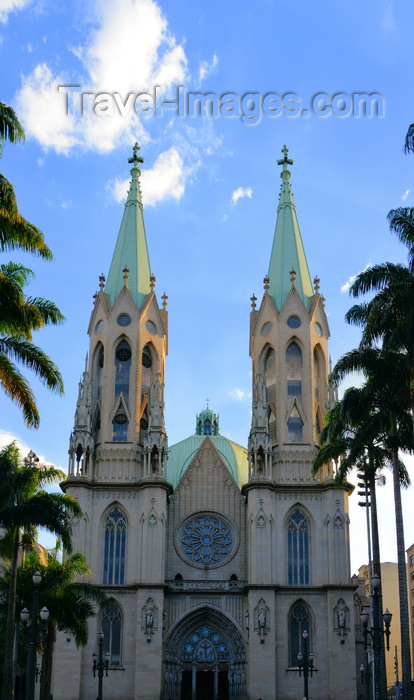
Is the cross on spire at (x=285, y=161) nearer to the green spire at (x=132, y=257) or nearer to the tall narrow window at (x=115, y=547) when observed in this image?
the green spire at (x=132, y=257)

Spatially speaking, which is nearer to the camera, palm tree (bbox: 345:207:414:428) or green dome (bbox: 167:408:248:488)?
palm tree (bbox: 345:207:414:428)

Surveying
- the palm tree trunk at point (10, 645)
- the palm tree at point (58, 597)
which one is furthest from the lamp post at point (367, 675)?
the palm tree trunk at point (10, 645)

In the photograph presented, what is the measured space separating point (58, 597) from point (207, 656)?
1302 centimetres

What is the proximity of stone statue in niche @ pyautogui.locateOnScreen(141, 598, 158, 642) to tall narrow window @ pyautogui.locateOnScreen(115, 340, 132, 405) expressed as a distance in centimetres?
1146

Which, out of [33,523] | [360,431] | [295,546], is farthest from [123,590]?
[360,431]

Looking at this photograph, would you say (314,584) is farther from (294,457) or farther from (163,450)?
(163,450)

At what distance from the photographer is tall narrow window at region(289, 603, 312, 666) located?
45.4m

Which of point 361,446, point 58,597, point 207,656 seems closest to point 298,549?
point 207,656

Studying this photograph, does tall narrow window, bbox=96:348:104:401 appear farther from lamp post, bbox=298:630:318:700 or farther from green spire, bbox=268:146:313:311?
lamp post, bbox=298:630:318:700

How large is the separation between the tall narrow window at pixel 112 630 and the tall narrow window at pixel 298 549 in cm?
891

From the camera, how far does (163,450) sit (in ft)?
160

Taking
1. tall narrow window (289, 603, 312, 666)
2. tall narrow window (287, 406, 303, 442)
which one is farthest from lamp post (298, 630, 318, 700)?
tall narrow window (287, 406, 303, 442)

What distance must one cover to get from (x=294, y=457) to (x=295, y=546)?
15.8 feet

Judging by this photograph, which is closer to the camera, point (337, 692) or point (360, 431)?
point (360, 431)
